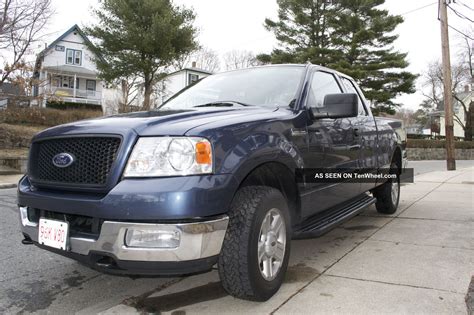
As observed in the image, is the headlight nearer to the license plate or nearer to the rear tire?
the license plate

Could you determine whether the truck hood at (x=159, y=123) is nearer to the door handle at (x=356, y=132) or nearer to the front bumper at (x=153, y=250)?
the front bumper at (x=153, y=250)

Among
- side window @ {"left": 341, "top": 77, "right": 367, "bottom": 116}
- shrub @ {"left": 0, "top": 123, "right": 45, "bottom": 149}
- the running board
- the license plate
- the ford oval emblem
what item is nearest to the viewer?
the license plate

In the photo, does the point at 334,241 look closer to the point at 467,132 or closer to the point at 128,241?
the point at 128,241

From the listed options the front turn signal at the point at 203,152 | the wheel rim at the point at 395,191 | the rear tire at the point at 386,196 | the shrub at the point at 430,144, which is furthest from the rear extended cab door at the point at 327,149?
the shrub at the point at 430,144

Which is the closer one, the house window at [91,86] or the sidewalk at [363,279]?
the sidewalk at [363,279]

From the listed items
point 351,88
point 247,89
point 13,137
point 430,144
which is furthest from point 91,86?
point 247,89

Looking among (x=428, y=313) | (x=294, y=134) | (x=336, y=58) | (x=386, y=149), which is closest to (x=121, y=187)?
(x=294, y=134)

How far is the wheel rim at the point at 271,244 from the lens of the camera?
2.90 meters

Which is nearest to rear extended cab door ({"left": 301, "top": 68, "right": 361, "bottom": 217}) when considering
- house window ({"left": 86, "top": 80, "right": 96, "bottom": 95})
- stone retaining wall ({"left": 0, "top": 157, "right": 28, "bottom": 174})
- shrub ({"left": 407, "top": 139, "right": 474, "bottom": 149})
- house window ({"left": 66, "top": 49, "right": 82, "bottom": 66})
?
stone retaining wall ({"left": 0, "top": 157, "right": 28, "bottom": 174})

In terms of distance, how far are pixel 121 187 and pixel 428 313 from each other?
2102mm

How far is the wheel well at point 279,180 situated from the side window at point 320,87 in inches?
32.8

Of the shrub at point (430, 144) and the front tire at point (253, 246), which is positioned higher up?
the shrub at point (430, 144)

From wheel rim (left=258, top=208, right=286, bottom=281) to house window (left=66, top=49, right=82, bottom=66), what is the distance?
137 feet

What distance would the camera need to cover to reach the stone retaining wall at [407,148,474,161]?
1158 inches
